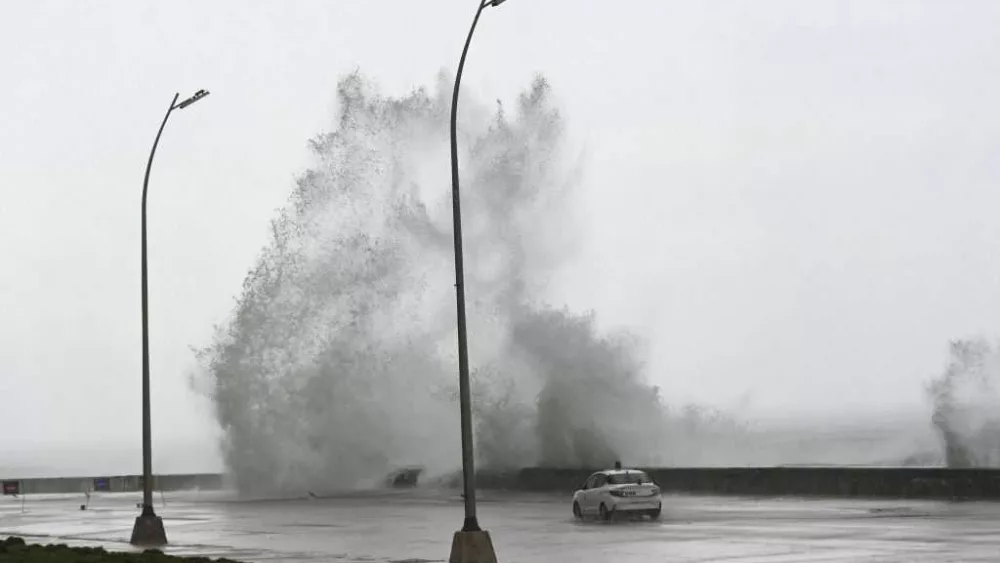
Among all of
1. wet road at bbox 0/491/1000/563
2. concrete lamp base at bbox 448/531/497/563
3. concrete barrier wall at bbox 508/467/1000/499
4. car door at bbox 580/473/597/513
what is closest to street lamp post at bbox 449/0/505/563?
concrete lamp base at bbox 448/531/497/563

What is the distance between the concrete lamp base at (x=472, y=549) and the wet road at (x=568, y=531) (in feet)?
6.85

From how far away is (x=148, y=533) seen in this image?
29.0 metres

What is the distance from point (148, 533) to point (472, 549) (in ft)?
36.0

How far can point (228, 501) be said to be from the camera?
2152 inches

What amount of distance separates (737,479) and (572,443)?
23.4 m

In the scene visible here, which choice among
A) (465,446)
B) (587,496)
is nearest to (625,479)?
(587,496)

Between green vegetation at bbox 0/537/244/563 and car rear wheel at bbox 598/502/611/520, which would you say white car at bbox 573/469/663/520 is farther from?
green vegetation at bbox 0/537/244/563

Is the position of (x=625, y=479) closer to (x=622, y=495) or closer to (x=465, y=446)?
(x=622, y=495)

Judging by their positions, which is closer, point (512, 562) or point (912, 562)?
point (912, 562)

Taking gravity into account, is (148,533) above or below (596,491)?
below

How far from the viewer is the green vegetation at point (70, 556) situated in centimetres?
2064

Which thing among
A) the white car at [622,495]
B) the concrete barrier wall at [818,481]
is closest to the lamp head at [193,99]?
the white car at [622,495]

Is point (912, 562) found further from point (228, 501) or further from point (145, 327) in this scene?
point (228, 501)

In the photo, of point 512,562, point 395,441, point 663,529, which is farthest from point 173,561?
point 395,441
